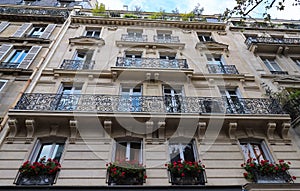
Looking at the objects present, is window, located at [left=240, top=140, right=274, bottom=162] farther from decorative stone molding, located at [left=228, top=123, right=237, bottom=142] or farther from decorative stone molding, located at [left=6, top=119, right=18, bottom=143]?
decorative stone molding, located at [left=6, top=119, right=18, bottom=143]

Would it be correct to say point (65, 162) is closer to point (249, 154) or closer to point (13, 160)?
point (13, 160)

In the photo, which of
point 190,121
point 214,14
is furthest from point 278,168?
point 214,14

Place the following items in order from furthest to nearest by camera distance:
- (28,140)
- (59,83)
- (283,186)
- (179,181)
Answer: (59,83) < (28,140) < (179,181) < (283,186)

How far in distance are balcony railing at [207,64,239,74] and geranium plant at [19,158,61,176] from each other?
281 inches

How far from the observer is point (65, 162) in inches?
225

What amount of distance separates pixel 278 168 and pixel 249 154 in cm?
85

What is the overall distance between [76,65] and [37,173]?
197 inches

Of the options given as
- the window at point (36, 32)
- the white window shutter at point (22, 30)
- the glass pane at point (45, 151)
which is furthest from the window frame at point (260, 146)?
the white window shutter at point (22, 30)

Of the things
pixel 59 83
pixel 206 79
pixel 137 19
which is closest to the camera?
pixel 59 83

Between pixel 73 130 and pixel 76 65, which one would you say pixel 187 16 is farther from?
pixel 73 130

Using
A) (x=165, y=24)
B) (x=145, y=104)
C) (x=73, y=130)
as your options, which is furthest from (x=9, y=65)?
(x=165, y=24)

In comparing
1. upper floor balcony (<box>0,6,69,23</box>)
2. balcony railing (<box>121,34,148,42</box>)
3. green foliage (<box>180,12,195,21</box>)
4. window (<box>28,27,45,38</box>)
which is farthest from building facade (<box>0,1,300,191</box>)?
green foliage (<box>180,12,195,21</box>)

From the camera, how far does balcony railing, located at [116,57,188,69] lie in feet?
29.9

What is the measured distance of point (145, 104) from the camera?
716cm
